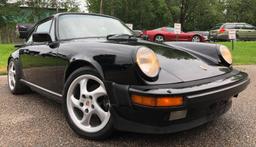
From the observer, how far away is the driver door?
3.32m

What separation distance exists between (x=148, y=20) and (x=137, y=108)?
Result: 134 feet

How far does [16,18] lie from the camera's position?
3095cm

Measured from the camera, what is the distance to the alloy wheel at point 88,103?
2.63 metres

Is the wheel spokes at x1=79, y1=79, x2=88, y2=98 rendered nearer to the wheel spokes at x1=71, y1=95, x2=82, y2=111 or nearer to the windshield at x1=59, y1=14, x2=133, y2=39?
the wheel spokes at x1=71, y1=95, x2=82, y2=111

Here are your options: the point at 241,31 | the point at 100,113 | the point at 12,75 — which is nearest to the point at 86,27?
the point at 100,113

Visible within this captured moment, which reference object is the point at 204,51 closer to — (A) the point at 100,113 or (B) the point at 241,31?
(A) the point at 100,113

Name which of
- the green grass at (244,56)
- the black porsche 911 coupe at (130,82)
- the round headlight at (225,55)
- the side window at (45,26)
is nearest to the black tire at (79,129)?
the black porsche 911 coupe at (130,82)

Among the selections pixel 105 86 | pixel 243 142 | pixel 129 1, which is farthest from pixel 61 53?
pixel 129 1

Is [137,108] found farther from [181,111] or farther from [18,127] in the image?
[18,127]

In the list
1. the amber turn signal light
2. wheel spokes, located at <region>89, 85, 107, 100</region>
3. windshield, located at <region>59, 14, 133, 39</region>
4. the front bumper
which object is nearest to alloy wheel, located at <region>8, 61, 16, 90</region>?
windshield, located at <region>59, 14, 133, 39</region>

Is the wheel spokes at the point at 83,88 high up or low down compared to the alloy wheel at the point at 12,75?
up

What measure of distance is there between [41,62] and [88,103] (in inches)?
44.5

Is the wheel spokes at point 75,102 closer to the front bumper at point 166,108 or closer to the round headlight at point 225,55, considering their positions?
the front bumper at point 166,108

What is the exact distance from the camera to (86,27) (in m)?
3.69
